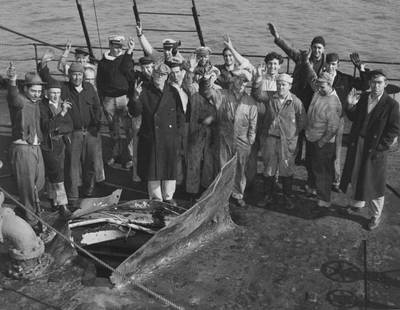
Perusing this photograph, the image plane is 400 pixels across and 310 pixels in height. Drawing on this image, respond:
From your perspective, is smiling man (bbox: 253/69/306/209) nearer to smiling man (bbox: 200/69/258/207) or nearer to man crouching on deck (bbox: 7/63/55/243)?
smiling man (bbox: 200/69/258/207)

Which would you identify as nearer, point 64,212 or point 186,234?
point 186,234

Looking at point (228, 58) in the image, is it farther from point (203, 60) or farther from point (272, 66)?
point (272, 66)

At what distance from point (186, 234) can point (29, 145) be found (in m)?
2.27

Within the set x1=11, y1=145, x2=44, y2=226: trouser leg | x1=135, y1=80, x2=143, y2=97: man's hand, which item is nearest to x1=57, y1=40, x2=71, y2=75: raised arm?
x1=135, y1=80, x2=143, y2=97: man's hand

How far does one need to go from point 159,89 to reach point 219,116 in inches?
37.2

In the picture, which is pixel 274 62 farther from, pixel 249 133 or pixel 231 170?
pixel 231 170

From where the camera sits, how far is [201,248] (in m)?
7.11

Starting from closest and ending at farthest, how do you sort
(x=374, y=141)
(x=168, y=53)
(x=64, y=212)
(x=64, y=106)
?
(x=374, y=141) < (x=64, y=106) < (x=64, y=212) < (x=168, y=53)

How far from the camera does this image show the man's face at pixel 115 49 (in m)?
8.72

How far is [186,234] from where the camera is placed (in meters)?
6.87

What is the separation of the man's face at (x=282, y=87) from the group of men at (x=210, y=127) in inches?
0.6

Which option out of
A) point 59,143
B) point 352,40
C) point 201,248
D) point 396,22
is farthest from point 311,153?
point 396,22

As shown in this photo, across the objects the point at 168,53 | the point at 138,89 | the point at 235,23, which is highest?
the point at 168,53

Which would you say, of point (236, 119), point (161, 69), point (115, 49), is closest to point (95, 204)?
point (161, 69)
